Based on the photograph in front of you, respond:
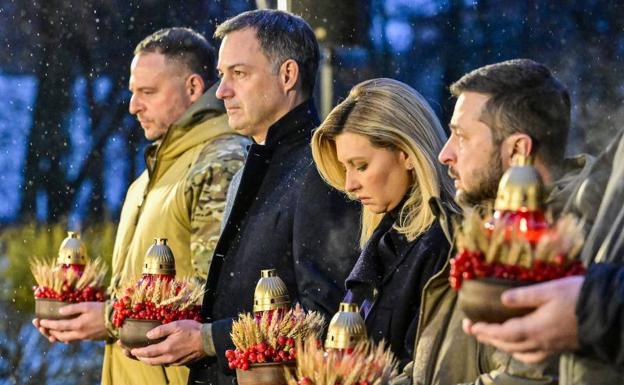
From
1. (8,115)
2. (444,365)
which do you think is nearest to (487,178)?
(444,365)

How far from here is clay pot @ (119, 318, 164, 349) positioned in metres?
5.24

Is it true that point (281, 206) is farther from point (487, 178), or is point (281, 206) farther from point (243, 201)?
point (487, 178)

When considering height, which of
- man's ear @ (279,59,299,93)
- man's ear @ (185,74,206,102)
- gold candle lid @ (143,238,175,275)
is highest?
man's ear @ (185,74,206,102)

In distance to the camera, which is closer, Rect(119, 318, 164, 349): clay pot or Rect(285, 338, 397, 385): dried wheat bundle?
Rect(285, 338, 397, 385): dried wheat bundle

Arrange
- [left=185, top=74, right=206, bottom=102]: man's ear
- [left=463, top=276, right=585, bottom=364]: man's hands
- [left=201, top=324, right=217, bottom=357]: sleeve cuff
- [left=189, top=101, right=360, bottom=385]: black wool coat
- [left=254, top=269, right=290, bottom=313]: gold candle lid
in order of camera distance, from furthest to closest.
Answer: [left=185, top=74, right=206, bottom=102]: man's ear < [left=201, top=324, right=217, bottom=357]: sleeve cuff < [left=189, top=101, right=360, bottom=385]: black wool coat < [left=254, top=269, right=290, bottom=313]: gold candle lid < [left=463, top=276, right=585, bottom=364]: man's hands

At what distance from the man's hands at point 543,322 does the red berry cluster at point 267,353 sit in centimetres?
145

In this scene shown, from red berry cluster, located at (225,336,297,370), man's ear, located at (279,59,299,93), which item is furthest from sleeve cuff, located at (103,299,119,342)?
red berry cluster, located at (225,336,297,370)

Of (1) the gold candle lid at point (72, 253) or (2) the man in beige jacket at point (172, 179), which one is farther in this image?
(2) the man in beige jacket at point (172, 179)

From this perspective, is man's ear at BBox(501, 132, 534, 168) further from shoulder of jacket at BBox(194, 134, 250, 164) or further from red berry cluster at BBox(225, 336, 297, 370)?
shoulder of jacket at BBox(194, 134, 250, 164)

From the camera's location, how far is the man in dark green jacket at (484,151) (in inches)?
158

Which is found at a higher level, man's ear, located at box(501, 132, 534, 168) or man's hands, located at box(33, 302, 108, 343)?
man's ear, located at box(501, 132, 534, 168)

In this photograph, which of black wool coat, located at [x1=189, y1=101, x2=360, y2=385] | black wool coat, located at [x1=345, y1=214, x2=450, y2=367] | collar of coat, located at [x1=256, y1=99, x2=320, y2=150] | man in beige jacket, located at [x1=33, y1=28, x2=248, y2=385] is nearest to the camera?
black wool coat, located at [x1=345, y1=214, x2=450, y2=367]

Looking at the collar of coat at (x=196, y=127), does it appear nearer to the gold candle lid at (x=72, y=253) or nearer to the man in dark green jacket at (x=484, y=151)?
the gold candle lid at (x=72, y=253)

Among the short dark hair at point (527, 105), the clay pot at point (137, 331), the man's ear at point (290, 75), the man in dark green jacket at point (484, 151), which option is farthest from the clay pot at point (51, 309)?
the short dark hair at point (527, 105)
